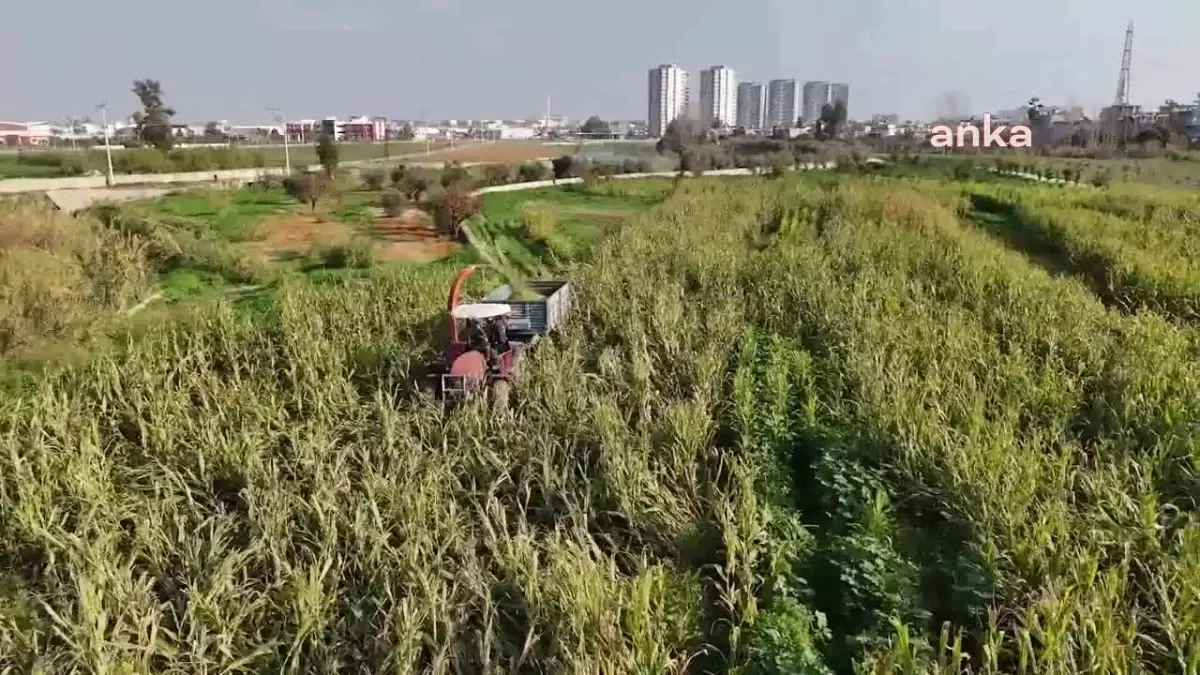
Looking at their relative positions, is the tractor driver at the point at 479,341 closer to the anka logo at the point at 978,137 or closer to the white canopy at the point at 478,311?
the white canopy at the point at 478,311

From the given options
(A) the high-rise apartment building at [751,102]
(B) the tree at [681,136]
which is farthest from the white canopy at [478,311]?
(A) the high-rise apartment building at [751,102]

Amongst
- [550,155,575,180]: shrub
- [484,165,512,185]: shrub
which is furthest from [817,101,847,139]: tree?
[484,165,512,185]: shrub

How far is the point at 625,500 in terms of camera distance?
4.17 metres

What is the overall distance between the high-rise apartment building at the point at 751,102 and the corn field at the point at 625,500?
382ft

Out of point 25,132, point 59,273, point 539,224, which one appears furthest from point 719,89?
point 59,273

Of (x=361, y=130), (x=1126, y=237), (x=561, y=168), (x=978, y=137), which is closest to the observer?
(x=1126, y=237)

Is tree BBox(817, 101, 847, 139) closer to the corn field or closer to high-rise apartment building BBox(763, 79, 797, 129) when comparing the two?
the corn field

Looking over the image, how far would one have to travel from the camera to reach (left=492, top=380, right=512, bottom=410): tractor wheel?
5.26m

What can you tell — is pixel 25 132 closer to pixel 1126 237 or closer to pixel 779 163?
pixel 779 163

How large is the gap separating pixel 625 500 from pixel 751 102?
122 metres

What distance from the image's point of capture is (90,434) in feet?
15.9

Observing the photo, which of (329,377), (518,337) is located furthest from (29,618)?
(518,337)

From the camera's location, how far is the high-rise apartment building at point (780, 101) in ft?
394

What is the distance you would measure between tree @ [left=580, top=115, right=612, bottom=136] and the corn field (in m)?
97.7
